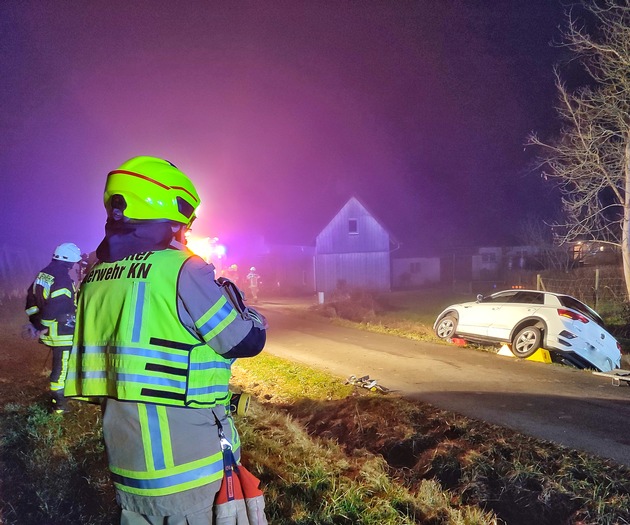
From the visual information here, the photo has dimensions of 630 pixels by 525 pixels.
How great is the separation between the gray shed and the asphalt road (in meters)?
16.5

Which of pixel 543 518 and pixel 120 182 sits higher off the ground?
pixel 120 182

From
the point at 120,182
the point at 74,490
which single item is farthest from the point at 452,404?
the point at 120,182

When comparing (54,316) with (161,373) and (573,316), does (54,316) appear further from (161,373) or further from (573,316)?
(573,316)

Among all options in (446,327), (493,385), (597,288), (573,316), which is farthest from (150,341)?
(597,288)

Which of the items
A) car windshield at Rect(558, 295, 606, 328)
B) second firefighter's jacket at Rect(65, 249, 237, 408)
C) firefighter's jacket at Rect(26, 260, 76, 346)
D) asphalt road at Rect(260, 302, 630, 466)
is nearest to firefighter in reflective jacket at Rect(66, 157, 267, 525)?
second firefighter's jacket at Rect(65, 249, 237, 408)

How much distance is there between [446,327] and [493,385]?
4.30 m

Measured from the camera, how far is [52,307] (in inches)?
192

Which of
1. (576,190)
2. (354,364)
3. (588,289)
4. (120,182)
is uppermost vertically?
(576,190)

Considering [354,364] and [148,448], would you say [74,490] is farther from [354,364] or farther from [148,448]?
[354,364]

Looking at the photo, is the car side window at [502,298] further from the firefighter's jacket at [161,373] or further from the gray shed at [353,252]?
the gray shed at [353,252]

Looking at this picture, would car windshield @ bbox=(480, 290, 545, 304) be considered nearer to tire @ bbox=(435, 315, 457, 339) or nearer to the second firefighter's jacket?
tire @ bbox=(435, 315, 457, 339)

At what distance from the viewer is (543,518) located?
322cm

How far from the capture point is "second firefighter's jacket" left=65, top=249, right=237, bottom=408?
5.10 ft

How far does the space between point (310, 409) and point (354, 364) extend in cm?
273
